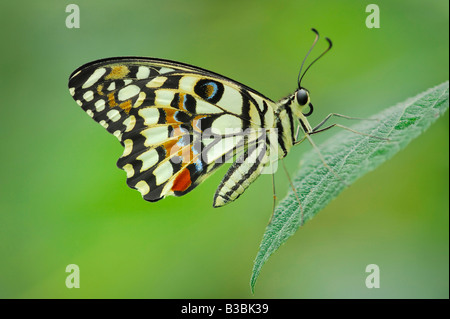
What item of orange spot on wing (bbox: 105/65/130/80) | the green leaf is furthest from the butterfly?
the green leaf

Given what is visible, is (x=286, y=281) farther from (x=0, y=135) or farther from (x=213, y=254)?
(x=0, y=135)

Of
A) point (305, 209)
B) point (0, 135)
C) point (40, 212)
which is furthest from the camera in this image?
point (0, 135)

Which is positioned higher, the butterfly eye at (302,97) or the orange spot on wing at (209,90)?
the orange spot on wing at (209,90)

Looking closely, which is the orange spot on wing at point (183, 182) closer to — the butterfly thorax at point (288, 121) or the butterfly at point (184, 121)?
the butterfly at point (184, 121)

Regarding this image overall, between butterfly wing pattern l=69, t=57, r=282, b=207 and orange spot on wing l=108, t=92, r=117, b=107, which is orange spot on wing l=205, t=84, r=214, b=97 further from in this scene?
orange spot on wing l=108, t=92, r=117, b=107

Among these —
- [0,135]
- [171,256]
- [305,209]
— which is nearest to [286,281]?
[171,256]

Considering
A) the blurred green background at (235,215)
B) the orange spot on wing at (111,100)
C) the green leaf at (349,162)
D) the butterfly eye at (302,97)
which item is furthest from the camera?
the blurred green background at (235,215)

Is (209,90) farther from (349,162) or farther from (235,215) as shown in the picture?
(235,215)

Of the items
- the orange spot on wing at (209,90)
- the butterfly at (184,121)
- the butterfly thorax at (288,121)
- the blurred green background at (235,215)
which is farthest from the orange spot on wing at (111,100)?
the butterfly thorax at (288,121)
